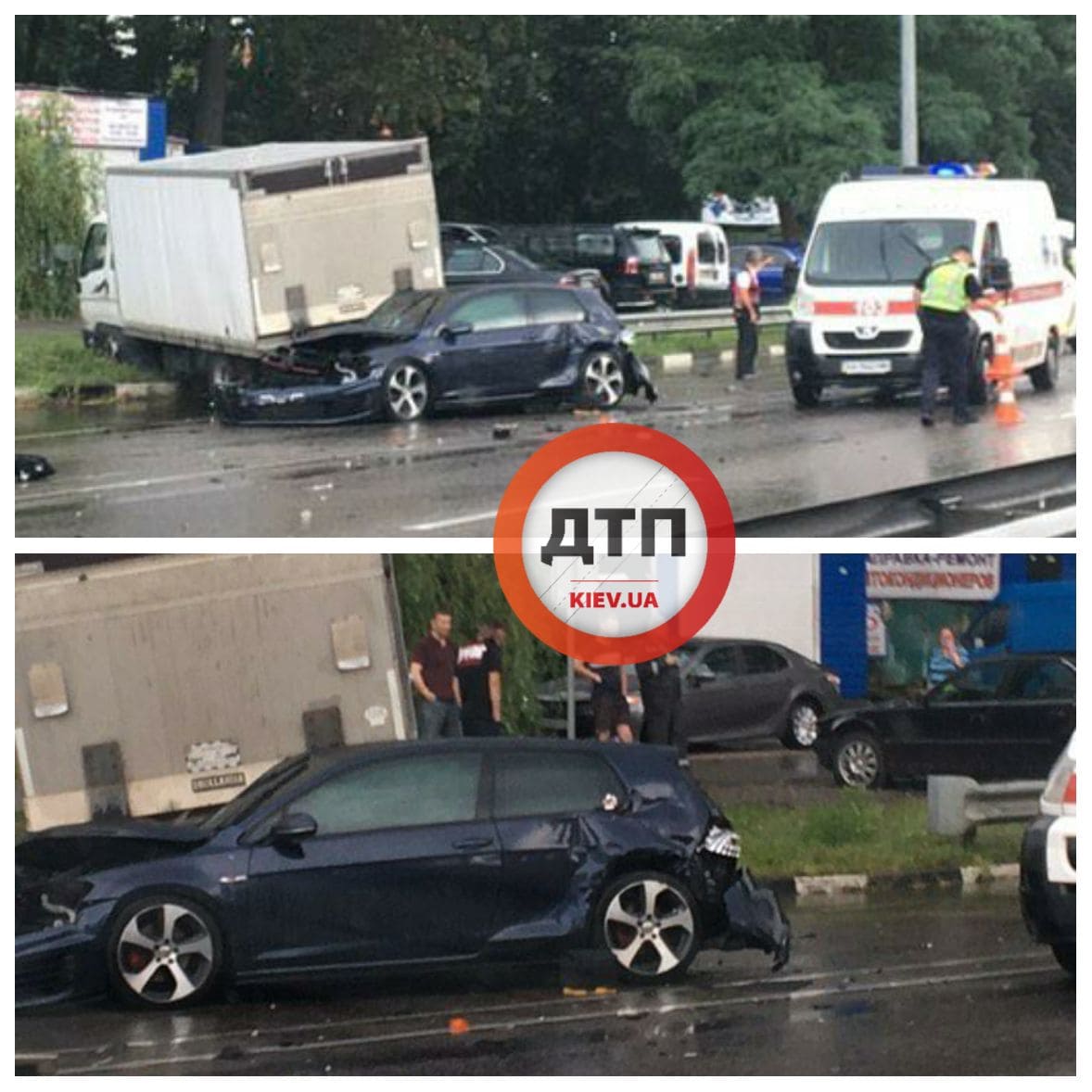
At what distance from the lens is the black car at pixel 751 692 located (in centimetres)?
962

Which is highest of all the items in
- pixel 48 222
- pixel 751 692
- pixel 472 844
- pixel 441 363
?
pixel 48 222

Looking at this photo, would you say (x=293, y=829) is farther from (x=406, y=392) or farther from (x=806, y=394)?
(x=806, y=394)

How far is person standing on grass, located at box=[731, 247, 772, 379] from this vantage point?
33.6 ft

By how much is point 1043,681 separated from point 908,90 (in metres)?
2.92

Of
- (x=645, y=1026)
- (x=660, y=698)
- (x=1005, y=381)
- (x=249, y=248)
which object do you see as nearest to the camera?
(x=645, y=1026)

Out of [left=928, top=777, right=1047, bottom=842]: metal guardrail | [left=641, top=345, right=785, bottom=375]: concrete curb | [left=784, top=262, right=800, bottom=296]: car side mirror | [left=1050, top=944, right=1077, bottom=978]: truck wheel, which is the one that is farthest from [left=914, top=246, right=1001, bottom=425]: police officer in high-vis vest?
[left=1050, top=944, right=1077, bottom=978]: truck wheel

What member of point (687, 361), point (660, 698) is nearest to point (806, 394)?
point (687, 361)

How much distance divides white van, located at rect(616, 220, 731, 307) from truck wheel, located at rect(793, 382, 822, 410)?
0.65 m

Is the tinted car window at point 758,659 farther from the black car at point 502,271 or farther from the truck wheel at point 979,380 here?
the black car at point 502,271

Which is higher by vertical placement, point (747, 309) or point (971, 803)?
point (747, 309)

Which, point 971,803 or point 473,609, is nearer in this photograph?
point 473,609

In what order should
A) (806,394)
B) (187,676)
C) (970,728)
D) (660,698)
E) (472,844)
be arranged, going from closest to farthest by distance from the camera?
(472,844) < (187,676) < (660,698) < (806,394) < (970,728)

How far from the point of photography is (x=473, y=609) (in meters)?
9.11
